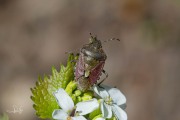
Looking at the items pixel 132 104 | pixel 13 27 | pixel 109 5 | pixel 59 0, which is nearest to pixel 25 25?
pixel 13 27

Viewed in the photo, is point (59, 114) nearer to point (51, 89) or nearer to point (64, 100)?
point (64, 100)

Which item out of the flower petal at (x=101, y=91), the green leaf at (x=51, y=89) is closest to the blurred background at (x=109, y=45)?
the green leaf at (x=51, y=89)

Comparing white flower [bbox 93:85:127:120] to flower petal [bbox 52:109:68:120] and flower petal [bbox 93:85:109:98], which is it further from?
flower petal [bbox 52:109:68:120]

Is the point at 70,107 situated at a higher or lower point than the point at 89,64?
lower

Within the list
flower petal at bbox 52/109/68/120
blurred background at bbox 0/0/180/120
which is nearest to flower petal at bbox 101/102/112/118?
flower petal at bbox 52/109/68/120

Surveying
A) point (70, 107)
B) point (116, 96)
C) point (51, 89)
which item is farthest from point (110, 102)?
point (51, 89)

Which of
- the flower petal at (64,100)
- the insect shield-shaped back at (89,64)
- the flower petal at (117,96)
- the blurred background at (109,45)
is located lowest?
the flower petal at (64,100)

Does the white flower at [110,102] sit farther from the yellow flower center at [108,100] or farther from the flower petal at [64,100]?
the flower petal at [64,100]

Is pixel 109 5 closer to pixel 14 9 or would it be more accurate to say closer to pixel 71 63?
pixel 14 9
